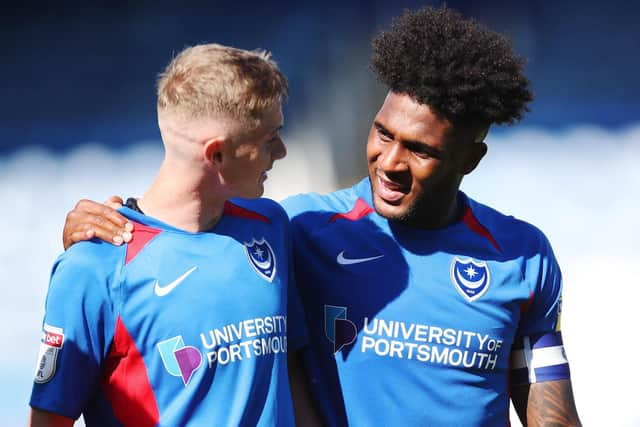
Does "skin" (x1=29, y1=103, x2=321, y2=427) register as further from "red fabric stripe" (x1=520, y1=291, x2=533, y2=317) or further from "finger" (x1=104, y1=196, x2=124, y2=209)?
"red fabric stripe" (x1=520, y1=291, x2=533, y2=317)

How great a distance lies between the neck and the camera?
2.42 meters

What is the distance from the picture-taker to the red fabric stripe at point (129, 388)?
90.1 inches

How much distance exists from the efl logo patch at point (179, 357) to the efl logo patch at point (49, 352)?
0.23 meters

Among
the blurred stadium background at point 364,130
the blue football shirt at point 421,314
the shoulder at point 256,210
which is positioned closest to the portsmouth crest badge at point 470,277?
the blue football shirt at point 421,314

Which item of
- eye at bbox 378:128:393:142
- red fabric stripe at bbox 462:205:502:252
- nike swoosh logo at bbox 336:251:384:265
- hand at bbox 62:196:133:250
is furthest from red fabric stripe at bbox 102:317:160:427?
red fabric stripe at bbox 462:205:502:252

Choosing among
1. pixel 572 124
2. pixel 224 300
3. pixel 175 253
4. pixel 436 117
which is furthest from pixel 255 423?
pixel 572 124

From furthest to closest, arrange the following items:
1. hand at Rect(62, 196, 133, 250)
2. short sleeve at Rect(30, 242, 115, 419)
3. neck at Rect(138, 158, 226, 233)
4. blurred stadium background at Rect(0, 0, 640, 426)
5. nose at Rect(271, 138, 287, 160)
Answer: blurred stadium background at Rect(0, 0, 640, 426)
nose at Rect(271, 138, 287, 160)
neck at Rect(138, 158, 226, 233)
hand at Rect(62, 196, 133, 250)
short sleeve at Rect(30, 242, 115, 419)

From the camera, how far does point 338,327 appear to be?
2.70 metres

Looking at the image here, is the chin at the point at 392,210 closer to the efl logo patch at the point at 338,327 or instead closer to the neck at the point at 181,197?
the efl logo patch at the point at 338,327

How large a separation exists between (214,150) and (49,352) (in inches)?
24.5

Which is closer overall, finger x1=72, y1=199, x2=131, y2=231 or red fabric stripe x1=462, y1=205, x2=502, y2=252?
finger x1=72, y1=199, x2=131, y2=231

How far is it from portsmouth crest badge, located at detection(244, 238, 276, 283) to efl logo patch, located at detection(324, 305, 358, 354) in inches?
10.3

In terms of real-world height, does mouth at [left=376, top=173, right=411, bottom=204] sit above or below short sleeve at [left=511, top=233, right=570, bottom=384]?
above

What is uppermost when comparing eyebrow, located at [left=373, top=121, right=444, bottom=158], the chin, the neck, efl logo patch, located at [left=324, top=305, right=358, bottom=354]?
eyebrow, located at [left=373, top=121, right=444, bottom=158]
